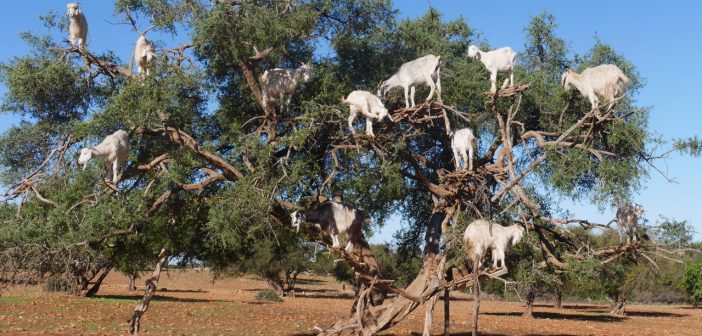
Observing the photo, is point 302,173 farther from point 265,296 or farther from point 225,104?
point 265,296

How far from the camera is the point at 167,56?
1491cm

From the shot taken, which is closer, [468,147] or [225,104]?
[468,147]

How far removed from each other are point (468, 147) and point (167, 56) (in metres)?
6.70

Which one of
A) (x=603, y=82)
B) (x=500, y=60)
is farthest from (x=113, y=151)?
(x=603, y=82)

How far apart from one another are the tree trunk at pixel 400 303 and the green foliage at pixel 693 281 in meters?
43.5

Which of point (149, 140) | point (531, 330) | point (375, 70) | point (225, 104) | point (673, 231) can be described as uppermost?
point (375, 70)

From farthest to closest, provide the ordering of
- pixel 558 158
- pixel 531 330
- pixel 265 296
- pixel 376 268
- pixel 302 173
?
pixel 265 296, pixel 531 330, pixel 376 268, pixel 558 158, pixel 302 173

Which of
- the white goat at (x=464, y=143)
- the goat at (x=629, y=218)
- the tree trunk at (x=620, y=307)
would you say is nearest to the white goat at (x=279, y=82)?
Answer: the white goat at (x=464, y=143)

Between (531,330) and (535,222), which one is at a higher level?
(535,222)

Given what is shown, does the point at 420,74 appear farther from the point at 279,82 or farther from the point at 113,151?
the point at 113,151

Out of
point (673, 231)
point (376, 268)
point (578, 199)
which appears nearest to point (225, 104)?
point (376, 268)

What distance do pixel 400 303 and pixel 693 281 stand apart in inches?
1908

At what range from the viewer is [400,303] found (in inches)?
610

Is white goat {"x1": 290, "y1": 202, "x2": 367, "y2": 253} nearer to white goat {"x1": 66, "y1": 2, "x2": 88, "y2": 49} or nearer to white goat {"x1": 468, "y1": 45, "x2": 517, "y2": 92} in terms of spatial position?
white goat {"x1": 468, "y1": 45, "x2": 517, "y2": 92}
